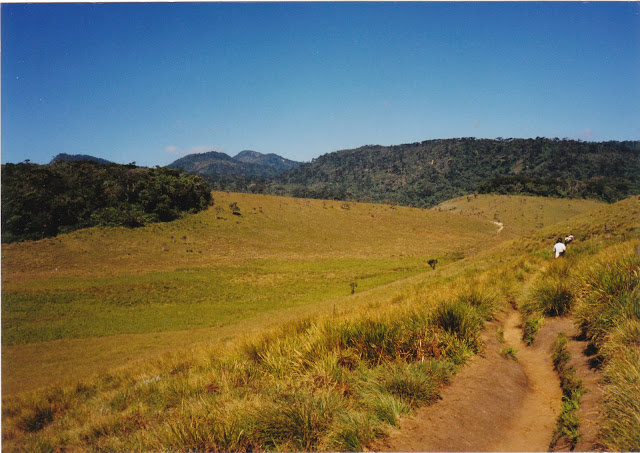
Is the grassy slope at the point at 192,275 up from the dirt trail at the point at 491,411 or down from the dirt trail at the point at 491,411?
down

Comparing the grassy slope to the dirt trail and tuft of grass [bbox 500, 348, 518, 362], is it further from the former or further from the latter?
the dirt trail

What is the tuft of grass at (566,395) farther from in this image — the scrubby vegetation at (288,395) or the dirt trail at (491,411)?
the scrubby vegetation at (288,395)

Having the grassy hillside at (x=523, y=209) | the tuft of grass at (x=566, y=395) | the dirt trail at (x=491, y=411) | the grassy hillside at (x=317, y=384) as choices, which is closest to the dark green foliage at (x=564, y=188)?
the grassy hillside at (x=523, y=209)

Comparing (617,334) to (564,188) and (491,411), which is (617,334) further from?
(564,188)

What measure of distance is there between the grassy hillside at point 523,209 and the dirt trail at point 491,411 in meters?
91.0

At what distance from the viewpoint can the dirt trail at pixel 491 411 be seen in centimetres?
357

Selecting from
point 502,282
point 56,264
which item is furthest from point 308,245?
point 502,282

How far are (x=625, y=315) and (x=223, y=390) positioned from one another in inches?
237

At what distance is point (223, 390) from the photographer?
5.14 m

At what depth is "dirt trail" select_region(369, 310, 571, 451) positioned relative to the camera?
357 centimetres

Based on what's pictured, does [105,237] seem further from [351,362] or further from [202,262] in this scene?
[351,362]

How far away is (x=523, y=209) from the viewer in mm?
109438

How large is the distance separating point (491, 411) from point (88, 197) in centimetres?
7434

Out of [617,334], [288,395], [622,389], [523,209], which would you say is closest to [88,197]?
[288,395]
